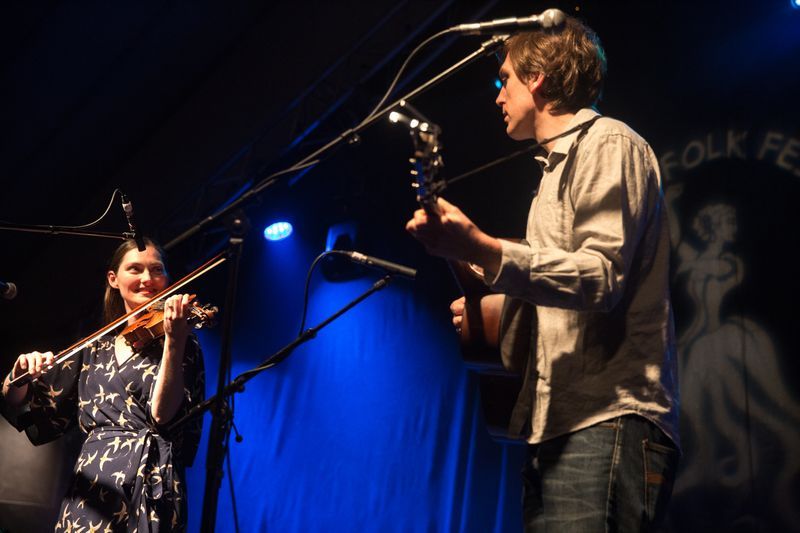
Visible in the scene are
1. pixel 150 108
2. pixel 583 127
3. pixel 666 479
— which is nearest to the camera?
pixel 666 479

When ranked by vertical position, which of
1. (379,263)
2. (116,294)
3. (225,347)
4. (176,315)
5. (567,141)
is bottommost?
(225,347)

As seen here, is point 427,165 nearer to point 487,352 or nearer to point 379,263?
point 487,352

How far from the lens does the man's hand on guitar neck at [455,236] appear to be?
140 cm

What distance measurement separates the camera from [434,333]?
188 inches

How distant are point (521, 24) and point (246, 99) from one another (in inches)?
157

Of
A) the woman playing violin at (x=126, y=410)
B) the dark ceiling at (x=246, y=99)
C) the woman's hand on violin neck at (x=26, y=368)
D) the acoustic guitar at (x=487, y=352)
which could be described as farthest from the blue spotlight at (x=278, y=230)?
the acoustic guitar at (x=487, y=352)

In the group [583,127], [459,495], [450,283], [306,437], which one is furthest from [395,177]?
[583,127]

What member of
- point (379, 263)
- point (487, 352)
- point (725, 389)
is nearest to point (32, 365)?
point (379, 263)

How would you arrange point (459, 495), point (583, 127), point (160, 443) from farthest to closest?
point (459, 495) < point (160, 443) < point (583, 127)

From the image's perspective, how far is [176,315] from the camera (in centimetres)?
254

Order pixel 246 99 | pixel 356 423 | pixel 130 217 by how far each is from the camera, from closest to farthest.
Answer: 1. pixel 130 217
2. pixel 356 423
3. pixel 246 99

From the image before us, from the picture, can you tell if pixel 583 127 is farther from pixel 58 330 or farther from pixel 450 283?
pixel 58 330

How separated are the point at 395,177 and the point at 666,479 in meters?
4.16

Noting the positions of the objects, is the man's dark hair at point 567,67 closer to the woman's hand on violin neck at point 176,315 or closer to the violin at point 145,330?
the woman's hand on violin neck at point 176,315
